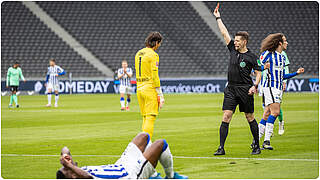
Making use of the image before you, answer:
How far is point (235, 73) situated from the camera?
37.3ft

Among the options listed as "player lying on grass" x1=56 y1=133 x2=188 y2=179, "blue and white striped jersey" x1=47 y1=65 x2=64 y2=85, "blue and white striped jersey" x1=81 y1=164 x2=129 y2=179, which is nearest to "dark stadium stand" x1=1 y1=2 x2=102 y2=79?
"blue and white striped jersey" x1=47 y1=65 x2=64 y2=85

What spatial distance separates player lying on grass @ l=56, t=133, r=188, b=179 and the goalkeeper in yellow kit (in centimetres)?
296

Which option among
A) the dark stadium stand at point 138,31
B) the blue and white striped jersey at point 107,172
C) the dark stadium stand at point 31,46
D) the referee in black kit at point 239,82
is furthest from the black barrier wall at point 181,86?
the blue and white striped jersey at point 107,172

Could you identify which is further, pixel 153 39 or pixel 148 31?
pixel 148 31

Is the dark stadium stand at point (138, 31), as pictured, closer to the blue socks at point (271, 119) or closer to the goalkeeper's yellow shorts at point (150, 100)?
the blue socks at point (271, 119)

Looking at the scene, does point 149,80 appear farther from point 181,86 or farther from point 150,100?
point 181,86

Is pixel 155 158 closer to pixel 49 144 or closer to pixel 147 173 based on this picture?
pixel 147 173

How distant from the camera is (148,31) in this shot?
4834cm

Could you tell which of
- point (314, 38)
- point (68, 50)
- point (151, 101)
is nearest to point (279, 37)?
point (151, 101)

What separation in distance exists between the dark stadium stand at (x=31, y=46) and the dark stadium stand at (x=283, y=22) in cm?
1289

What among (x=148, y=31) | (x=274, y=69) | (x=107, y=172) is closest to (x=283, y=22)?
(x=148, y=31)

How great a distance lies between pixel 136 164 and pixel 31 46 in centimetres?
4034

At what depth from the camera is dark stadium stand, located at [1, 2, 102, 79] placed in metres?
45.0

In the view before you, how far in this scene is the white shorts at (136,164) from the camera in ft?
23.8
